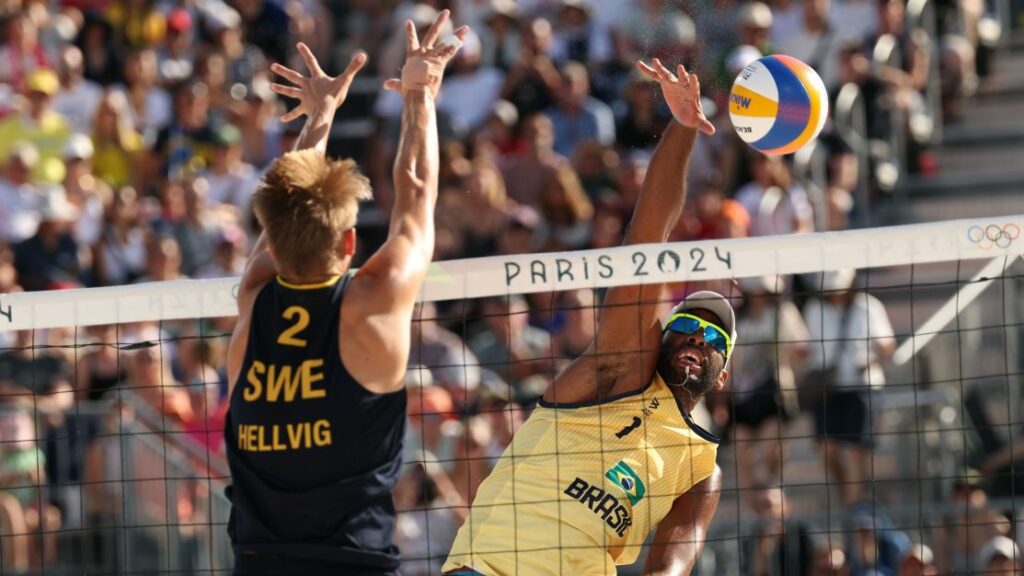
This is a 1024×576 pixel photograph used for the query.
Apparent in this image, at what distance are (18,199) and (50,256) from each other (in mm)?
771

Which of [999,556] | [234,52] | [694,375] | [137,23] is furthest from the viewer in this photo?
[137,23]

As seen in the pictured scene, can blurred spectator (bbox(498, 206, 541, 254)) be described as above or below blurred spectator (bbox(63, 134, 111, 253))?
below

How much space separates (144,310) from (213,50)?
809 centimetres

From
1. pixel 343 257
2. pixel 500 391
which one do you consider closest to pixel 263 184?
pixel 343 257

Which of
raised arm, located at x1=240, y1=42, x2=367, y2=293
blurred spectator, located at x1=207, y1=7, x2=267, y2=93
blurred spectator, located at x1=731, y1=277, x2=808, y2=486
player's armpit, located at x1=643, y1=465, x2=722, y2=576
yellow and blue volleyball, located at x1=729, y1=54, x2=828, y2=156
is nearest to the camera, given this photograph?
raised arm, located at x1=240, y1=42, x2=367, y2=293

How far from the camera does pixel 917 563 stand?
27.8ft

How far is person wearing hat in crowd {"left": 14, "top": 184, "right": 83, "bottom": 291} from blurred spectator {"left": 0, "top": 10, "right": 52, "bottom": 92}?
1937mm

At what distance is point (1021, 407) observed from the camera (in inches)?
427

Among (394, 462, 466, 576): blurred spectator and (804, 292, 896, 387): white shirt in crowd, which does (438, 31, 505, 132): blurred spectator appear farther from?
(394, 462, 466, 576): blurred spectator

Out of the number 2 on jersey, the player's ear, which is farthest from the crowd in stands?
the number 2 on jersey

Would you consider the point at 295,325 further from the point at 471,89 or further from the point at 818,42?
the point at 818,42

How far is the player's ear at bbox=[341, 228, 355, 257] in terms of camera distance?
4.77 m

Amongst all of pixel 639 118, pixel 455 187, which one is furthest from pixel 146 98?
pixel 639 118

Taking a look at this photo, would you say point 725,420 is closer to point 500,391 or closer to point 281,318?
point 500,391
